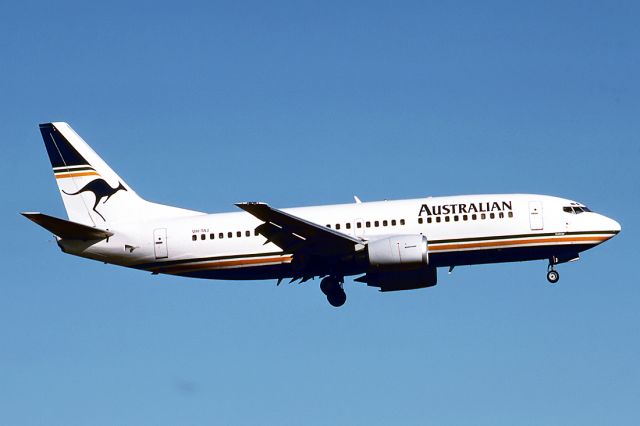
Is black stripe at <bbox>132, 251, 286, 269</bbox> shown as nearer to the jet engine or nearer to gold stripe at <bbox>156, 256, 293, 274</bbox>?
gold stripe at <bbox>156, 256, 293, 274</bbox>

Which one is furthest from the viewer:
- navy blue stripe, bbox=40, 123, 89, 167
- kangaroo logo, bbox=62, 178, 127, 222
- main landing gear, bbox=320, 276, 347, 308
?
navy blue stripe, bbox=40, 123, 89, 167

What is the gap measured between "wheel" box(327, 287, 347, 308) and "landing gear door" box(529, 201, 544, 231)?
356 inches

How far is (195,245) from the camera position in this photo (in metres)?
49.2

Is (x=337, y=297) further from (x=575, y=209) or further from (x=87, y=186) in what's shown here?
(x=87, y=186)

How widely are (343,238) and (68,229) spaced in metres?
12.7

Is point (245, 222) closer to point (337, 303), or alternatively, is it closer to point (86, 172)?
point (337, 303)

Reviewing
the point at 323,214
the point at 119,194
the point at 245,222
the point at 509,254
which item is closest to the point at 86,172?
the point at 119,194

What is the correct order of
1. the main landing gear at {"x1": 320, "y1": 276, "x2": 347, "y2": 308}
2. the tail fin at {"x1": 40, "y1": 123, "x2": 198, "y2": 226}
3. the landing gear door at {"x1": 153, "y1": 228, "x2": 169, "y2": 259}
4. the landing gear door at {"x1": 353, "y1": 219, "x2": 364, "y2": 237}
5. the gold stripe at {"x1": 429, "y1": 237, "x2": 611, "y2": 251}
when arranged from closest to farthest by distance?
the gold stripe at {"x1": 429, "y1": 237, "x2": 611, "y2": 251} → the landing gear door at {"x1": 353, "y1": 219, "x2": 364, "y2": 237} → the main landing gear at {"x1": 320, "y1": 276, "x2": 347, "y2": 308} → the landing gear door at {"x1": 153, "y1": 228, "x2": 169, "y2": 259} → the tail fin at {"x1": 40, "y1": 123, "x2": 198, "y2": 226}

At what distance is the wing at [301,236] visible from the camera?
147 feet

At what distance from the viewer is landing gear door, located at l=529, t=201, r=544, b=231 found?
4684cm

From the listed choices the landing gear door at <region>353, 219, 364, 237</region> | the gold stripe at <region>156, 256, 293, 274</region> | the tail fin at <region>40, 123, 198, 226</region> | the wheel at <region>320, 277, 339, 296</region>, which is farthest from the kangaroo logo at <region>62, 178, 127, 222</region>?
the landing gear door at <region>353, 219, 364, 237</region>

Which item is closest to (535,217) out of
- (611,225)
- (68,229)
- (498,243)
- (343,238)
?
(498,243)

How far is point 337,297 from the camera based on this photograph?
49.2 m

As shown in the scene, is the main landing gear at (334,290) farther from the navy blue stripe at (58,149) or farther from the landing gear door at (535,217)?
the navy blue stripe at (58,149)
